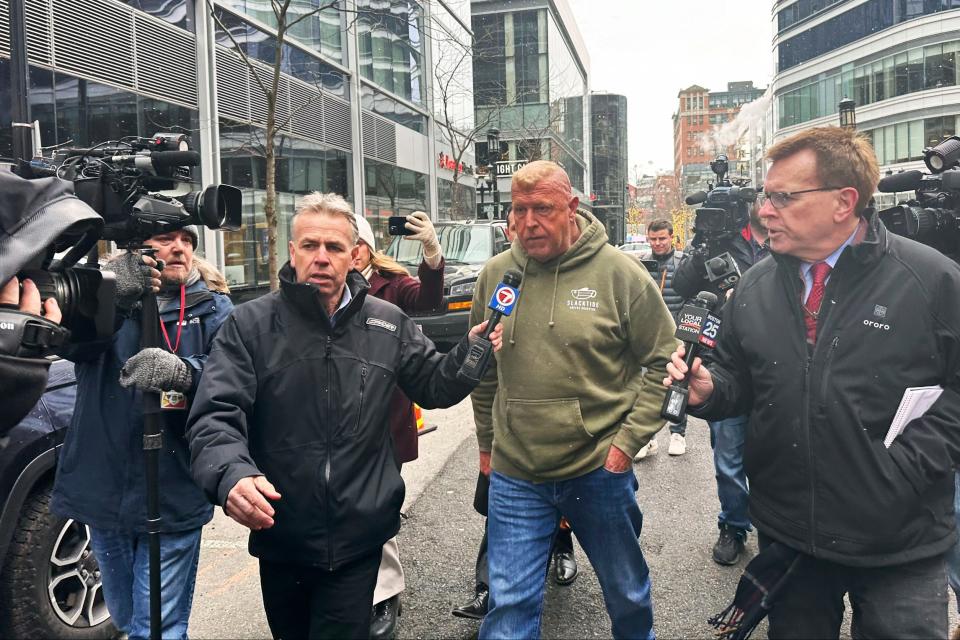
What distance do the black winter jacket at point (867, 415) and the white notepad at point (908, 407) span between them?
0.02 m

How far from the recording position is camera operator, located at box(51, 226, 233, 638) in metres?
2.83

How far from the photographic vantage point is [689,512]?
18.1 ft

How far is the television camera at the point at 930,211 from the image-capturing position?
3689 mm

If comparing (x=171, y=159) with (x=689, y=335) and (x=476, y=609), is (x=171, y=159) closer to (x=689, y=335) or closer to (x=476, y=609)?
(x=689, y=335)

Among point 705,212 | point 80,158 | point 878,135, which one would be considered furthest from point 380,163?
point 878,135

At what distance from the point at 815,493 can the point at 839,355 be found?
1.40 ft

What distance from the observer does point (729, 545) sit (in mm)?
4711

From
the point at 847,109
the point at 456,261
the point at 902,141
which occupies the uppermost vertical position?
the point at 902,141

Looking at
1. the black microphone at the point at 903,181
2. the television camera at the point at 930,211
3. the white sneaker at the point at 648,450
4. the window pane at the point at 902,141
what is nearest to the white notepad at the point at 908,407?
the television camera at the point at 930,211

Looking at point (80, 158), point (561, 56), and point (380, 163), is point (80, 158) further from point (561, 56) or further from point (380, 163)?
point (561, 56)

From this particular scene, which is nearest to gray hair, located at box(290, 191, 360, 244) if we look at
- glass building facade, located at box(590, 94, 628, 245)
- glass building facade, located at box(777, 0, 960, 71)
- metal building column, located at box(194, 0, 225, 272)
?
→ metal building column, located at box(194, 0, 225, 272)

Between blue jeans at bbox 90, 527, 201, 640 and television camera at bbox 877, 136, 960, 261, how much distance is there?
335cm

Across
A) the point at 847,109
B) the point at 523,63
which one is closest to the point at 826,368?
the point at 847,109

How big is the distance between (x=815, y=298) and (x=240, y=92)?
55.9ft
